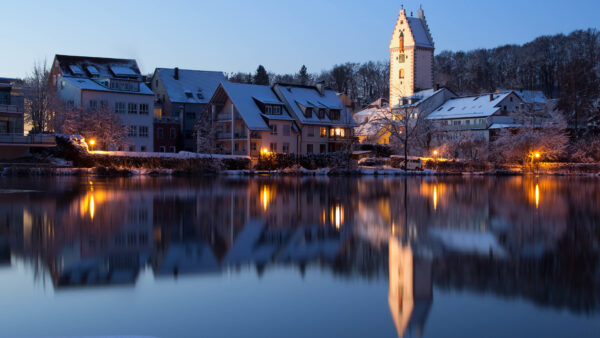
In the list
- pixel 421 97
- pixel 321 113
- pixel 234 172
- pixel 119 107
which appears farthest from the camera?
pixel 421 97

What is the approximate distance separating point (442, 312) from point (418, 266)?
2.68 m

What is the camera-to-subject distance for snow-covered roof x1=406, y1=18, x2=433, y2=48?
Result: 301 feet

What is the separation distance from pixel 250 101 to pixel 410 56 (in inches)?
1476

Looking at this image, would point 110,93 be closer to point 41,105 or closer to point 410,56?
point 41,105

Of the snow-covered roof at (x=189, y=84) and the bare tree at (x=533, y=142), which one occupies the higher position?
the snow-covered roof at (x=189, y=84)

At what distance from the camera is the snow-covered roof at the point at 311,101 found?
65688 mm

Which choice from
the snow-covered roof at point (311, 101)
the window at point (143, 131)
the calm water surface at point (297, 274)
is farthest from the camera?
the snow-covered roof at point (311, 101)

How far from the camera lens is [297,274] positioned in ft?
31.7

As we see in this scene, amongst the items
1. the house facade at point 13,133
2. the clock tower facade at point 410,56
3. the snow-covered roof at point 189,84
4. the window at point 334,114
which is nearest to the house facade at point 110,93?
the house facade at point 13,133

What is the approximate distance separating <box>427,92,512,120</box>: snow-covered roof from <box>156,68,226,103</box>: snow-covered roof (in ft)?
99.0

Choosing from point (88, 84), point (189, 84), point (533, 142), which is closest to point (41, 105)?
point (88, 84)

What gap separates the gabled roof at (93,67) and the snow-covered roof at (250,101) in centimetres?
1165

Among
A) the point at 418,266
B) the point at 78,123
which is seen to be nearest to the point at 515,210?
the point at 418,266

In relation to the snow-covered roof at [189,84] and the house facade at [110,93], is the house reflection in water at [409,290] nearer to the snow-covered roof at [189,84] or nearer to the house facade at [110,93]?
the house facade at [110,93]
